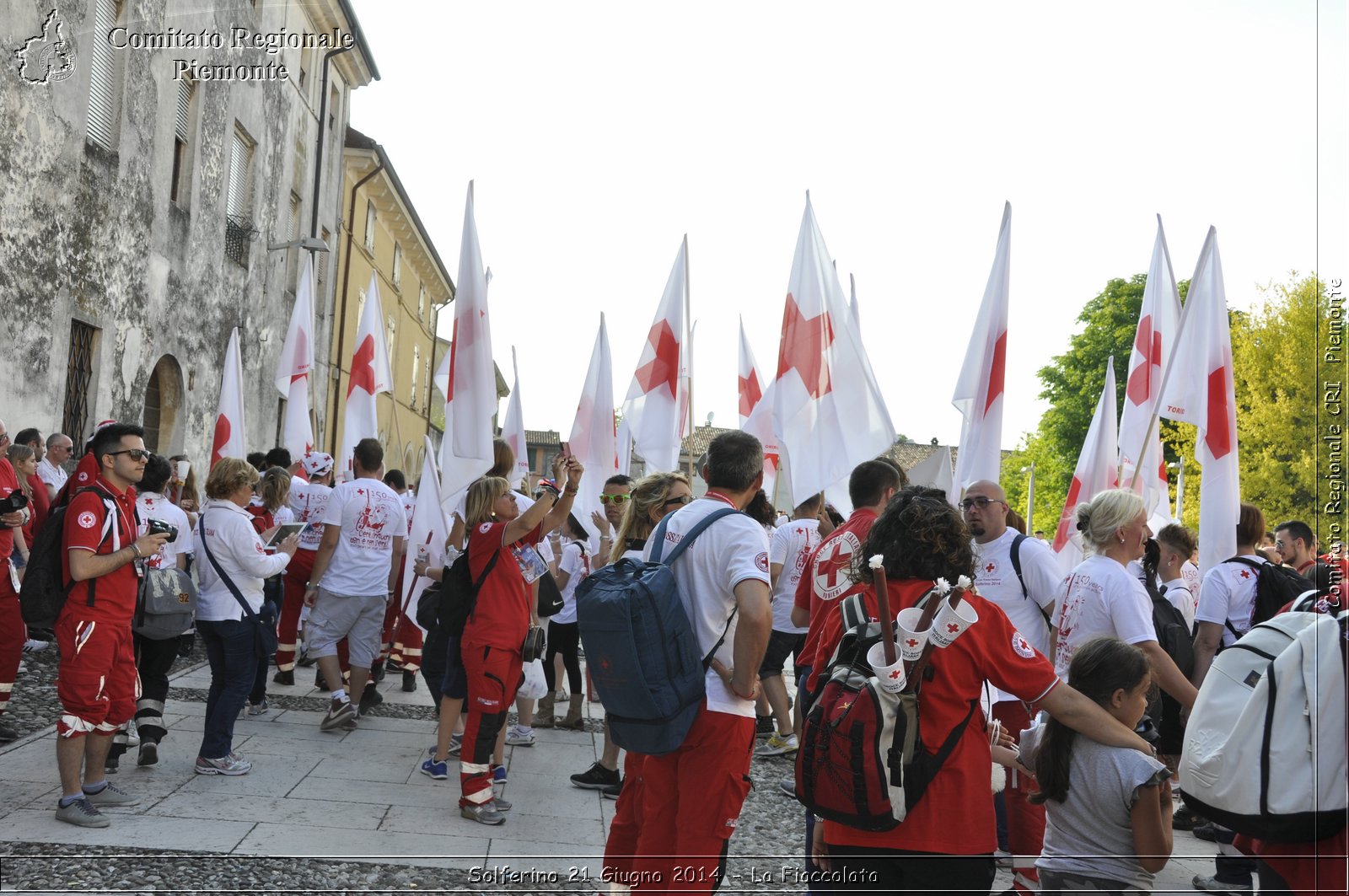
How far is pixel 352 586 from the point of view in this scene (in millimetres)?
8008

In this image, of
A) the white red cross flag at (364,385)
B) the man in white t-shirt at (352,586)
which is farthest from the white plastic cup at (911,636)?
the white red cross flag at (364,385)

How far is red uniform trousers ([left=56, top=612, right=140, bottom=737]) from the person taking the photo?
5168 millimetres

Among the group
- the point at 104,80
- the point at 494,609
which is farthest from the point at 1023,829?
the point at 104,80

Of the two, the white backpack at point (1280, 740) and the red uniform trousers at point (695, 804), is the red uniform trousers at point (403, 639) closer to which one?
the red uniform trousers at point (695, 804)

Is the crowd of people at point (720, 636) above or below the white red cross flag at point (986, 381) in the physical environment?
below

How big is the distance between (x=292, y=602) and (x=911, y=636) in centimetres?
765

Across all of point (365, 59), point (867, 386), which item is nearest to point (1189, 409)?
Result: point (867, 386)

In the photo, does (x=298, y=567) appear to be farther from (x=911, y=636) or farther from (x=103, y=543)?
(x=911, y=636)

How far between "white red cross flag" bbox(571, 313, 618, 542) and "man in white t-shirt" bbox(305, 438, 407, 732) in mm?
1668

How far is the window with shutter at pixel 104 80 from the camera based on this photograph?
14.1 meters

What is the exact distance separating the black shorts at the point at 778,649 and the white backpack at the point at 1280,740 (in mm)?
5407

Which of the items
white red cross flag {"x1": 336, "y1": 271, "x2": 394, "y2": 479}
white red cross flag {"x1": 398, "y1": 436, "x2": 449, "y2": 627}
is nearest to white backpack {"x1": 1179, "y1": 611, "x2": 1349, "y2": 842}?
white red cross flag {"x1": 398, "y1": 436, "x2": 449, "y2": 627}

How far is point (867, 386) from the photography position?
7535 mm

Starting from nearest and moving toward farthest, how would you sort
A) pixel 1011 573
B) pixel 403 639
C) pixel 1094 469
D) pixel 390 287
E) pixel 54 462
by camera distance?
pixel 1011 573 → pixel 1094 469 → pixel 403 639 → pixel 54 462 → pixel 390 287
